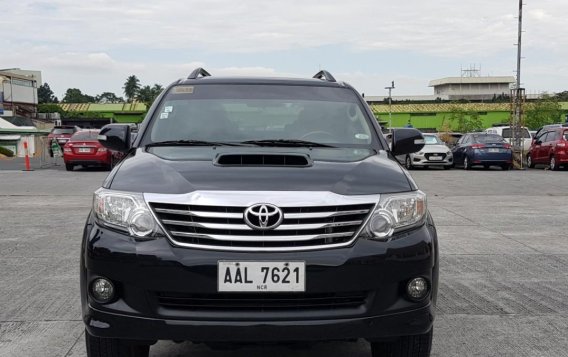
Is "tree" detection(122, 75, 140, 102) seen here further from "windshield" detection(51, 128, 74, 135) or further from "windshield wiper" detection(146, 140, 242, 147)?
"windshield wiper" detection(146, 140, 242, 147)

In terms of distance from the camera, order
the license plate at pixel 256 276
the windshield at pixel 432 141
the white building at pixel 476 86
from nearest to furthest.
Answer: the license plate at pixel 256 276
the windshield at pixel 432 141
the white building at pixel 476 86

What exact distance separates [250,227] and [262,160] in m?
0.62

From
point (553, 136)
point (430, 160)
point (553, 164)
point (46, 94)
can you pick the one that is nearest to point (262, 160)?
point (430, 160)

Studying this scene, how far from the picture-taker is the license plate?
10.1 ft

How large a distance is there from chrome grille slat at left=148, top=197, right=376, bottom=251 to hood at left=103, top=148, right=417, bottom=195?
0.08 meters

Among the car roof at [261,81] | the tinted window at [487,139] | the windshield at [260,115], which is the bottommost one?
the tinted window at [487,139]

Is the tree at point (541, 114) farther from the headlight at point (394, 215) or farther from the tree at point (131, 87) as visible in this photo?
the tree at point (131, 87)

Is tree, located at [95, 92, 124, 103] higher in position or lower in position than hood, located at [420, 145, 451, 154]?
higher

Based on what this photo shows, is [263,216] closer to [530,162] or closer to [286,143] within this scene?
[286,143]

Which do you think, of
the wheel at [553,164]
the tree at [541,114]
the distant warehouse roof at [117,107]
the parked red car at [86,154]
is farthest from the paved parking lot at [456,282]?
the distant warehouse roof at [117,107]

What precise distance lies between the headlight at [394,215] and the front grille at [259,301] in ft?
0.98

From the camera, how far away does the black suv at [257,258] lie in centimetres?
309

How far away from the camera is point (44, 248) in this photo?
776cm

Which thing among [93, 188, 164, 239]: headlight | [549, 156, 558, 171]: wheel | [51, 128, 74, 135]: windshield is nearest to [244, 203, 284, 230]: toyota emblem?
[93, 188, 164, 239]: headlight
